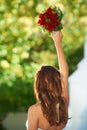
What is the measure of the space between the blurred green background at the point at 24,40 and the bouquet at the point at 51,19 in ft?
8.22

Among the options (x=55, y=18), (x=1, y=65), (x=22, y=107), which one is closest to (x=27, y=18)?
(x=1, y=65)

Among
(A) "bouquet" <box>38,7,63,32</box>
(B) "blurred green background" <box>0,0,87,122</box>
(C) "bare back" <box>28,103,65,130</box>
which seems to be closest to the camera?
(C) "bare back" <box>28,103,65,130</box>

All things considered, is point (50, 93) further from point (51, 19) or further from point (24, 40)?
point (24, 40)

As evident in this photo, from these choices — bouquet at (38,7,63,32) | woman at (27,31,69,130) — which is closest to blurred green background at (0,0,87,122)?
bouquet at (38,7,63,32)

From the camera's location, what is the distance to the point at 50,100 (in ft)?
14.7

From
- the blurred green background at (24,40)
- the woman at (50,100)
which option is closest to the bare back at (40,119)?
the woman at (50,100)

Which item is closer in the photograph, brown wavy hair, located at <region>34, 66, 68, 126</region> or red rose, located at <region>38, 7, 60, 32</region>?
brown wavy hair, located at <region>34, 66, 68, 126</region>

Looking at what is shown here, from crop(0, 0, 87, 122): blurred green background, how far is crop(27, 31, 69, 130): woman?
110 inches

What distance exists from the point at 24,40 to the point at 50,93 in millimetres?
2927

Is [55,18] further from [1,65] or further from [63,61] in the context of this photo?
[1,65]

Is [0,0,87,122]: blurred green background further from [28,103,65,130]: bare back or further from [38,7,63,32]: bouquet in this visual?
[28,103,65,130]: bare back

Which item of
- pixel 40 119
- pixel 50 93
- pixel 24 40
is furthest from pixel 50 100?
pixel 24 40

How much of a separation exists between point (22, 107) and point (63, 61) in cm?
301

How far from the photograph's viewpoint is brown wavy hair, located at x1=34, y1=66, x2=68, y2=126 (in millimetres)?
4436
